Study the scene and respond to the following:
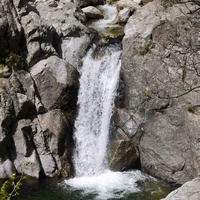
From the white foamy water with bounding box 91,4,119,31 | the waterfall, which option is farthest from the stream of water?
the white foamy water with bounding box 91,4,119,31

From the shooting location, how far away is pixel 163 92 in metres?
16.0

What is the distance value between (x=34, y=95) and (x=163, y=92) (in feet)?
23.9

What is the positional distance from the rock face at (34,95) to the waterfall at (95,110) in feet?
1.77

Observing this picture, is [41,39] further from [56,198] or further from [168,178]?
[168,178]

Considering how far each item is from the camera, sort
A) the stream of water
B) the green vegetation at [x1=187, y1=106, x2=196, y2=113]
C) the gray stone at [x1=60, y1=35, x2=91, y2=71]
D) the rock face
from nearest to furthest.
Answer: the green vegetation at [x1=187, y1=106, x2=196, y2=113] → the stream of water → the rock face → the gray stone at [x1=60, y1=35, x2=91, y2=71]

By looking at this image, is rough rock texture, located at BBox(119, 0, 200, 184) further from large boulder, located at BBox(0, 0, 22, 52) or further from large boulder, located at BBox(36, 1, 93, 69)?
large boulder, located at BBox(0, 0, 22, 52)

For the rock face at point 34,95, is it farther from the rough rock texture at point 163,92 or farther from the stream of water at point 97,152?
the rough rock texture at point 163,92

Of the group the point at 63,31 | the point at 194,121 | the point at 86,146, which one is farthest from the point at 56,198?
the point at 63,31

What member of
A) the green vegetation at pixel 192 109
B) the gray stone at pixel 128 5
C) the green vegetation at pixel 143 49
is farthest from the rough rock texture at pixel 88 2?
the green vegetation at pixel 192 109

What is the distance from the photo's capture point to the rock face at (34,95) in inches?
671

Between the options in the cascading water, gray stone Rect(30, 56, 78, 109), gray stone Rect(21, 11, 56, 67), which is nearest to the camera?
the cascading water

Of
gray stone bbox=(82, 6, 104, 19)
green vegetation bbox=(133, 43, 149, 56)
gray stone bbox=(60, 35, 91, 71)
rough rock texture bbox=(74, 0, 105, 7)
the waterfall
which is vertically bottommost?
the waterfall

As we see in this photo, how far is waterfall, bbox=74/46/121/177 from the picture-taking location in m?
17.8

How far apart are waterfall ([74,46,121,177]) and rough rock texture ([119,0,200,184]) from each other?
1017mm
